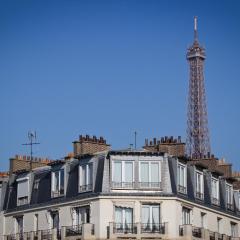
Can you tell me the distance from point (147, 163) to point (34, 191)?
1050 centimetres

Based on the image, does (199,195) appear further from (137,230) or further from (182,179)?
(137,230)

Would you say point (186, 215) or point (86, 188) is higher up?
point (86, 188)

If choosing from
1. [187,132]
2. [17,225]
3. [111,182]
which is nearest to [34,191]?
[17,225]

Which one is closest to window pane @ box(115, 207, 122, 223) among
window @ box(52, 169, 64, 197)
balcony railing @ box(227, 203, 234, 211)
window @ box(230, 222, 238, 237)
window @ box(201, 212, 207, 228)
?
window @ box(52, 169, 64, 197)

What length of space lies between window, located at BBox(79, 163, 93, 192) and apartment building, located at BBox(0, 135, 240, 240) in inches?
2.9

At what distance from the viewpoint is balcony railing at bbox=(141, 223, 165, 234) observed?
8094 centimetres

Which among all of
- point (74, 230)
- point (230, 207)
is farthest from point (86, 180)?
point (230, 207)

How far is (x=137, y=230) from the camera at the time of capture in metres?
80.6

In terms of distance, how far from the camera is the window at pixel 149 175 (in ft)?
268

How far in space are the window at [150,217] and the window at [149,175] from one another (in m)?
1.51

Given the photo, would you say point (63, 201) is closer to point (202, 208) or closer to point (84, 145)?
point (84, 145)

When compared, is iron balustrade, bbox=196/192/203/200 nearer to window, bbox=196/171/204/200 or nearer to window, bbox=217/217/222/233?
window, bbox=196/171/204/200

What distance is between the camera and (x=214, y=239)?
8600 centimetres

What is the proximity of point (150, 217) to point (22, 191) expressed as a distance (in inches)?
481
